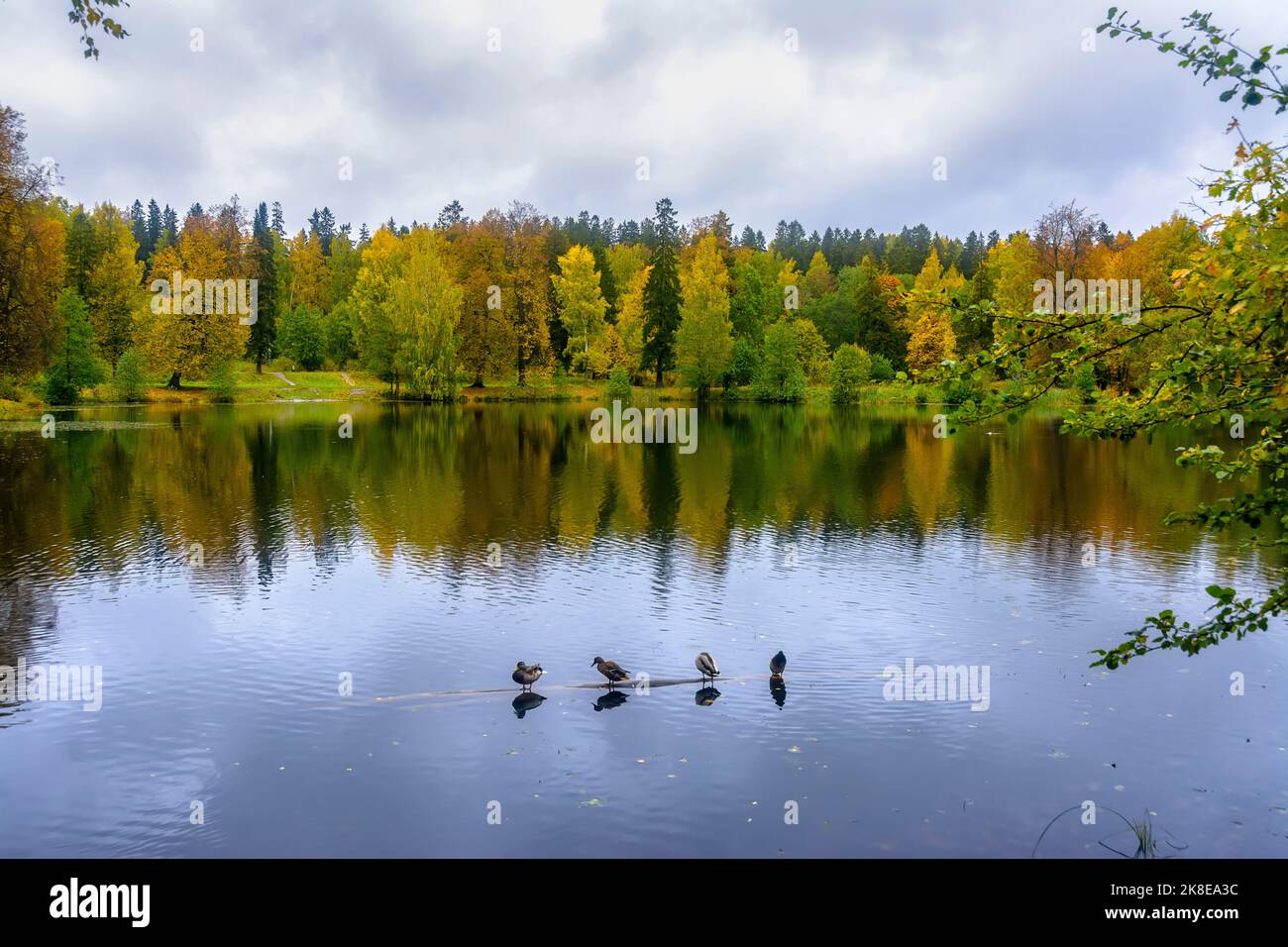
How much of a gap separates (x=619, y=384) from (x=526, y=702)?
83.4 meters

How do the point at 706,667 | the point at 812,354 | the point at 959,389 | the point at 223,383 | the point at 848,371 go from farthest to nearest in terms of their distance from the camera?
the point at 812,354 → the point at 848,371 → the point at 223,383 → the point at 706,667 → the point at 959,389

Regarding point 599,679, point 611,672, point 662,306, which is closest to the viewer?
point 611,672

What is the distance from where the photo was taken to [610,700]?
643 inches

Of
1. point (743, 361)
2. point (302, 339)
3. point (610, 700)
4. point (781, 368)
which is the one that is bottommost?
point (610, 700)

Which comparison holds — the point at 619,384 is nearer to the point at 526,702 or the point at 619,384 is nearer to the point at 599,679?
the point at 599,679

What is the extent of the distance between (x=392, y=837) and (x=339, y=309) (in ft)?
334

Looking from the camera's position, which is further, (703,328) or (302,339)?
(302,339)

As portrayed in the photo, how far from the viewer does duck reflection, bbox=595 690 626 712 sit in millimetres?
16094

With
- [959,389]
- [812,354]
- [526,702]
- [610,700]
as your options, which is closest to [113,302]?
[812,354]

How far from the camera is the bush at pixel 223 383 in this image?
8600cm

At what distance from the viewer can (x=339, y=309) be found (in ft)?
347

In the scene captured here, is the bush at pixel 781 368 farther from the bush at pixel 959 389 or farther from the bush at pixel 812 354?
the bush at pixel 959 389

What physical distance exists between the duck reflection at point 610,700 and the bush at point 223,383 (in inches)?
3161
